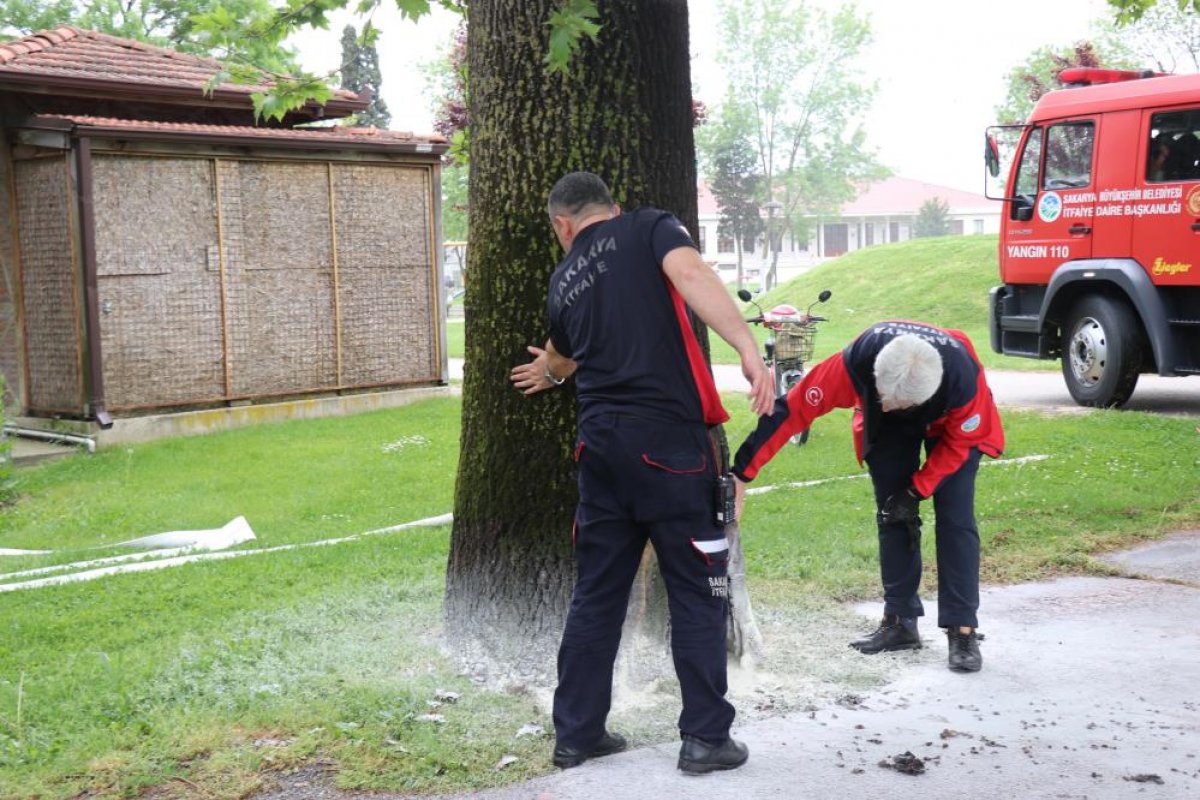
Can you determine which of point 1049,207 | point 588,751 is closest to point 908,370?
point 588,751

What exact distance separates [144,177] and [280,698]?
31.3 feet

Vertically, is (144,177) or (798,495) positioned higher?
(144,177)

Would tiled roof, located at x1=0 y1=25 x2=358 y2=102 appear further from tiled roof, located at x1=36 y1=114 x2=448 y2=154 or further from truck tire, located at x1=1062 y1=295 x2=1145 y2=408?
truck tire, located at x1=1062 y1=295 x2=1145 y2=408

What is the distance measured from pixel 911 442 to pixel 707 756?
1.99 metres

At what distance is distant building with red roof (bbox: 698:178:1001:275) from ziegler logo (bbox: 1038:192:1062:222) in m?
67.5

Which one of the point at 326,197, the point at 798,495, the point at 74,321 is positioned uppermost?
the point at 326,197

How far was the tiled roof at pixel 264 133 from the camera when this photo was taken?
1295cm

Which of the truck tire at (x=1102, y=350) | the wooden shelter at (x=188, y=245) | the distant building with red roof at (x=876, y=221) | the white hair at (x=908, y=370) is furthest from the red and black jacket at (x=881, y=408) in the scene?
the distant building with red roof at (x=876, y=221)

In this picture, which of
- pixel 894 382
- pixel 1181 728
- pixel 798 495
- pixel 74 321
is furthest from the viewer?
pixel 74 321

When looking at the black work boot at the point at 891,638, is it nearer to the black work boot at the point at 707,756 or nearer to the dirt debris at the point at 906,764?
the dirt debris at the point at 906,764

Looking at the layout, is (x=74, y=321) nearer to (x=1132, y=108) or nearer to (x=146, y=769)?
(x=146, y=769)

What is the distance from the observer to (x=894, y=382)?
5328 millimetres

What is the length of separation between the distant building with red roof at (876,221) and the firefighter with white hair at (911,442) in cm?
7621

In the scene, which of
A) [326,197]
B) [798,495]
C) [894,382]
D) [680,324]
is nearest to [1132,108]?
[798,495]
